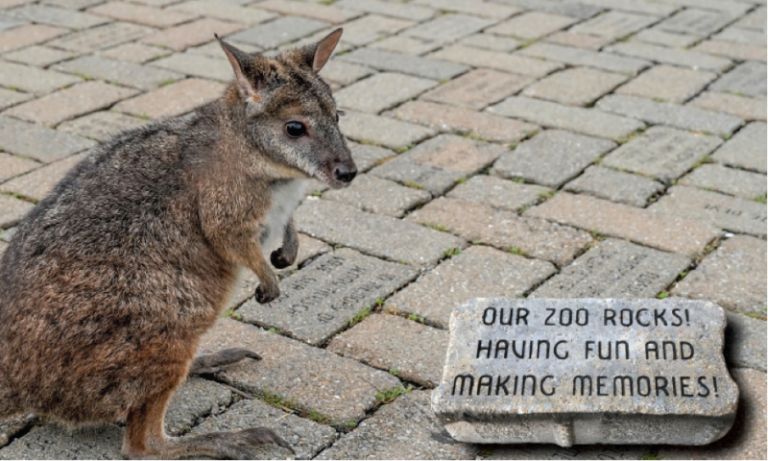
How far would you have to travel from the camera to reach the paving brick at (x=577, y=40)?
8086mm

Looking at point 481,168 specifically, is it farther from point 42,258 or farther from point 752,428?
point 42,258

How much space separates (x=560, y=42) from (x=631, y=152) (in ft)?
7.13

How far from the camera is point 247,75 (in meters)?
3.89

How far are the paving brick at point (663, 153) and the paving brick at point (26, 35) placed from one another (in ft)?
15.2

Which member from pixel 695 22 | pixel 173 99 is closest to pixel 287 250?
pixel 173 99

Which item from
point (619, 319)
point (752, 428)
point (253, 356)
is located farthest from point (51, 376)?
point (752, 428)

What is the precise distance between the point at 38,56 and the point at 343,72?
2.33m

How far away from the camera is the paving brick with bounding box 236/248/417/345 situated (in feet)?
14.9

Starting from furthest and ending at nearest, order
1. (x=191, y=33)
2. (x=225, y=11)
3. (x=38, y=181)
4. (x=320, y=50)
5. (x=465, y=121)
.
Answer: (x=225, y=11), (x=191, y=33), (x=465, y=121), (x=38, y=181), (x=320, y=50)

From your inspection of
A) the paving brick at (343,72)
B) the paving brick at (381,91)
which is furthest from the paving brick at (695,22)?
the paving brick at (343,72)

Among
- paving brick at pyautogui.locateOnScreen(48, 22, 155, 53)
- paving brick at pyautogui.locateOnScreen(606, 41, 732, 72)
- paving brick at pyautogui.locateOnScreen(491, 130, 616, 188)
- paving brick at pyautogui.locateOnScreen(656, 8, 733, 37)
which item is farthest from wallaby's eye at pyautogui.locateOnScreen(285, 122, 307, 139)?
paving brick at pyautogui.locateOnScreen(656, 8, 733, 37)

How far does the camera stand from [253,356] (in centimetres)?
424

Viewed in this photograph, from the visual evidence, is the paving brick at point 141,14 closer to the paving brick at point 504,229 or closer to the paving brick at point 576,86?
the paving brick at point 576,86

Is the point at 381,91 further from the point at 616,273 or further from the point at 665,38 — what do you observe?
the point at 616,273
